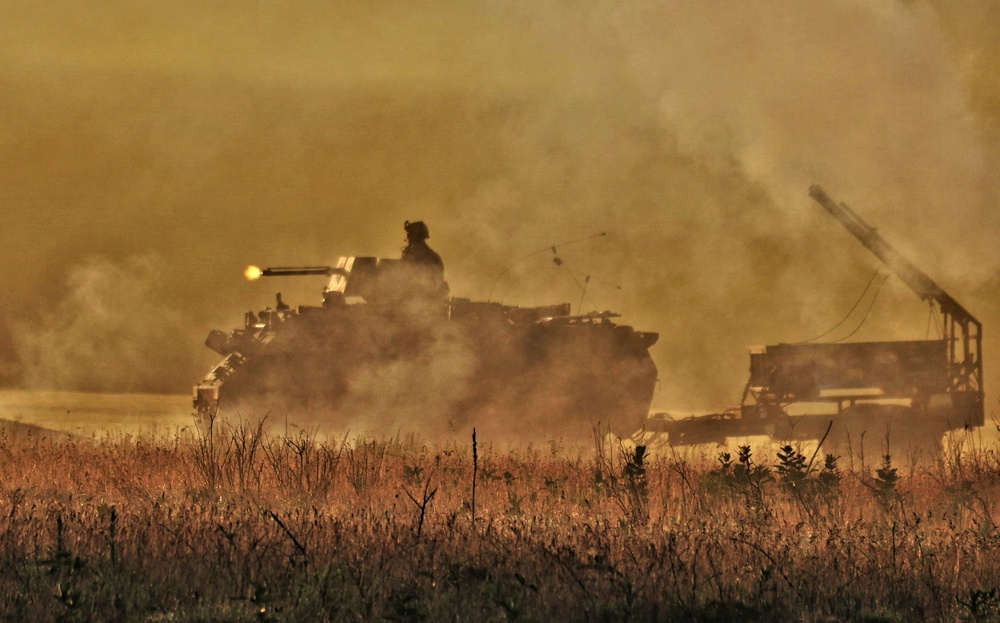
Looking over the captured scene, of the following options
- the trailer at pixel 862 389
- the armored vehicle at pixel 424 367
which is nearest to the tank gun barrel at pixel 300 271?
the armored vehicle at pixel 424 367

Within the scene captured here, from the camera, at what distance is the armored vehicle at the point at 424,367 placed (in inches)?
1104

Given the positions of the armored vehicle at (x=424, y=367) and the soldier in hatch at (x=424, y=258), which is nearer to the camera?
the armored vehicle at (x=424, y=367)

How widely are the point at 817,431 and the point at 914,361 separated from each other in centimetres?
286

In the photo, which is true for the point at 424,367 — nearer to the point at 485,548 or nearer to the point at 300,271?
the point at 300,271

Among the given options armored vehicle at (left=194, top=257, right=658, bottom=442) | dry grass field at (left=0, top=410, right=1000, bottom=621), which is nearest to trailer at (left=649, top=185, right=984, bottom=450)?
armored vehicle at (left=194, top=257, right=658, bottom=442)

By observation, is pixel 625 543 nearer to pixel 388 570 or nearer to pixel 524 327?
pixel 388 570

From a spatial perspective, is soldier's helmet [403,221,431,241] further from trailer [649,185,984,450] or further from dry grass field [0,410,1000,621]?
dry grass field [0,410,1000,621]

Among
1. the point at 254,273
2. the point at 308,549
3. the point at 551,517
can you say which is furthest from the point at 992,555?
the point at 254,273

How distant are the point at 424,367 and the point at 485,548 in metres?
20.0

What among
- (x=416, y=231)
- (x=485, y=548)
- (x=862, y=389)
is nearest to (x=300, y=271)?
(x=416, y=231)

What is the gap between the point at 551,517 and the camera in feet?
33.4

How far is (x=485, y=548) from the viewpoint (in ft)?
27.0

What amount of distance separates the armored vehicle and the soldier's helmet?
6.26 ft

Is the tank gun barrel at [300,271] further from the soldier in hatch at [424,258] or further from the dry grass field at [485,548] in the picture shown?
the dry grass field at [485,548]
